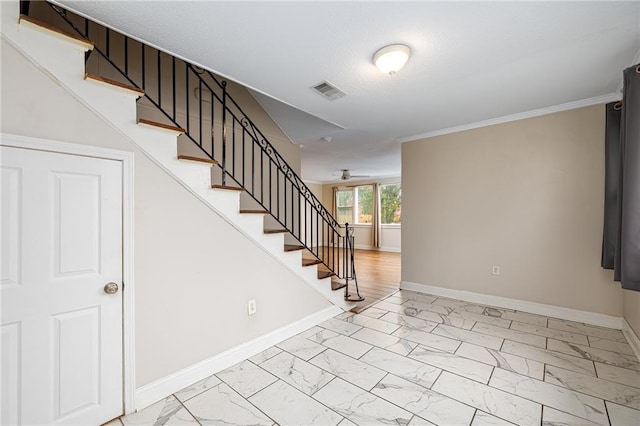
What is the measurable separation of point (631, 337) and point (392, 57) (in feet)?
11.5

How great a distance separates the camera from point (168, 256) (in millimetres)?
2014

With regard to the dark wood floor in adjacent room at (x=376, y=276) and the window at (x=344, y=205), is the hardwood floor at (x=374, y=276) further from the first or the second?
the window at (x=344, y=205)

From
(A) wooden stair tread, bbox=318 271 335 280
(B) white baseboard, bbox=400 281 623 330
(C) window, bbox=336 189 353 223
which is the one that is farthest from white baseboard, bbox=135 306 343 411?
(C) window, bbox=336 189 353 223

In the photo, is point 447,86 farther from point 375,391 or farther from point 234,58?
point 375,391

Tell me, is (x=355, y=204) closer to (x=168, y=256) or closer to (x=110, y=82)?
(x=168, y=256)

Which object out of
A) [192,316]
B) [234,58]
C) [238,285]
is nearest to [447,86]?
[234,58]

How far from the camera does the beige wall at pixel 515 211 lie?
3146mm

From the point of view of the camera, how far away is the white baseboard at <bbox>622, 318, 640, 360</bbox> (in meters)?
2.47

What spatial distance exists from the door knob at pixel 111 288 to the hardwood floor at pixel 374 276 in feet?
6.24

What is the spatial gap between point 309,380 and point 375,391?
51 cm

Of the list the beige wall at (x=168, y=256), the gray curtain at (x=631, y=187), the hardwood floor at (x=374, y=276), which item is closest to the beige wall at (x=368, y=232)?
the hardwood floor at (x=374, y=276)

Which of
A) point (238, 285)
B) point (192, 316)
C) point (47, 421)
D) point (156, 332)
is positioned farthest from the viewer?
point (238, 285)

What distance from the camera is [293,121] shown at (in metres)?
4.11

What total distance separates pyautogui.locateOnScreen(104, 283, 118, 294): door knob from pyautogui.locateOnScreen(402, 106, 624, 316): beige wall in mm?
3954
